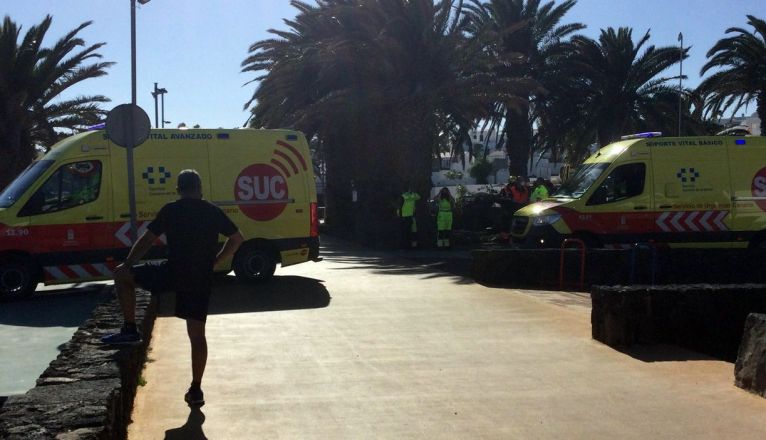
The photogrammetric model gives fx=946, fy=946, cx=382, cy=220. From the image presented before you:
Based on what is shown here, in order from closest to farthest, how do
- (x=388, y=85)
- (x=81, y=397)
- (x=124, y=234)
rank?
(x=81, y=397) → (x=124, y=234) → (x=388, y=85)

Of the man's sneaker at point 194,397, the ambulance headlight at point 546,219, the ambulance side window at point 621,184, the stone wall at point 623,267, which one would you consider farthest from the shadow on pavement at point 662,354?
the ambulance side window at point 621,184

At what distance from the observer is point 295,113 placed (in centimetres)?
2834

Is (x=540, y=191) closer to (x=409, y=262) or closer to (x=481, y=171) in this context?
(x=409, y=262)

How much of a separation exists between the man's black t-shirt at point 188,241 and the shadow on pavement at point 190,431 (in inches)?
33.9

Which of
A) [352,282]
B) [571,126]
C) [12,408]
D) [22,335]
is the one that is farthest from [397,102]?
[12,408]

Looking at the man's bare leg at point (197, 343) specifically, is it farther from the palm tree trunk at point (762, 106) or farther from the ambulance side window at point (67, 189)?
the palm tree trunk at point (762, 106)

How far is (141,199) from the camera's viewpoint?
13.8 meters

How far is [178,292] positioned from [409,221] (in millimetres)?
16880

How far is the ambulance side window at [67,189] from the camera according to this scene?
13281mm

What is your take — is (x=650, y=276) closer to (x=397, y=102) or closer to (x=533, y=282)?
(x=533, y=282)

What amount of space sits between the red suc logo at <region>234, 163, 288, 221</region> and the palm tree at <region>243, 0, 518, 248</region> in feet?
30.4

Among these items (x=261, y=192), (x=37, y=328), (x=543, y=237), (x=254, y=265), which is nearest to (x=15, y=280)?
(x=37, y=328)

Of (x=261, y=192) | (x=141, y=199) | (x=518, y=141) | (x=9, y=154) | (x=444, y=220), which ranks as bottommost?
(x=444, y=220)

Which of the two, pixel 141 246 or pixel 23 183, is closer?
pixel 141 246
